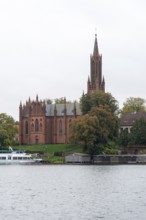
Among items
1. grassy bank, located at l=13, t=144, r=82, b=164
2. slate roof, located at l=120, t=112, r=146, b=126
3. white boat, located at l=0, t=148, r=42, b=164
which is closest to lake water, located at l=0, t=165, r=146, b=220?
grassy bank, located at l=13, t=144, r=82, b=164

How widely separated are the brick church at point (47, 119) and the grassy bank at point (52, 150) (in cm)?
590

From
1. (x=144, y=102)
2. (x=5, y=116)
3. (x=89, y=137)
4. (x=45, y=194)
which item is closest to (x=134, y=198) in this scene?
(x=45, y=194)

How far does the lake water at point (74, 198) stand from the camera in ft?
174

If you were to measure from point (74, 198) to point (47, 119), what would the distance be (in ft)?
377

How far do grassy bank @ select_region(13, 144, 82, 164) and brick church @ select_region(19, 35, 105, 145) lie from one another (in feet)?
19.3

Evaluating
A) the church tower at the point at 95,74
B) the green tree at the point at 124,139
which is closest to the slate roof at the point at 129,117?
the church tower at the point at 95,74

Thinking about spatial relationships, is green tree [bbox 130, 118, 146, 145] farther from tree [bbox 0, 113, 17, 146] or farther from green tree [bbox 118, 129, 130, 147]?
tree [bbox 0, 113, 17, 146]

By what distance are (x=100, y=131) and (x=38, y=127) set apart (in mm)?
43693

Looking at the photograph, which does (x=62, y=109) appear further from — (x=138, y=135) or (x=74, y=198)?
(x=74, y=198)

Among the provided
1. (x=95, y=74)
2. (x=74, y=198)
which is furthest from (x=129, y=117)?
(x=74, y=198)

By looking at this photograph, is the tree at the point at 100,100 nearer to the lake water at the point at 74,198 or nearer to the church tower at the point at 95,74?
the church tower at the point at 95,74

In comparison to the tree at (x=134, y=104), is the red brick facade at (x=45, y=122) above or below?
below

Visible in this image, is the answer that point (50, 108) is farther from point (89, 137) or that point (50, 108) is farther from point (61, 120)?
point (89, 137)

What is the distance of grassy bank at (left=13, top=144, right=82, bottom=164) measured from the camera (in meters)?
147
